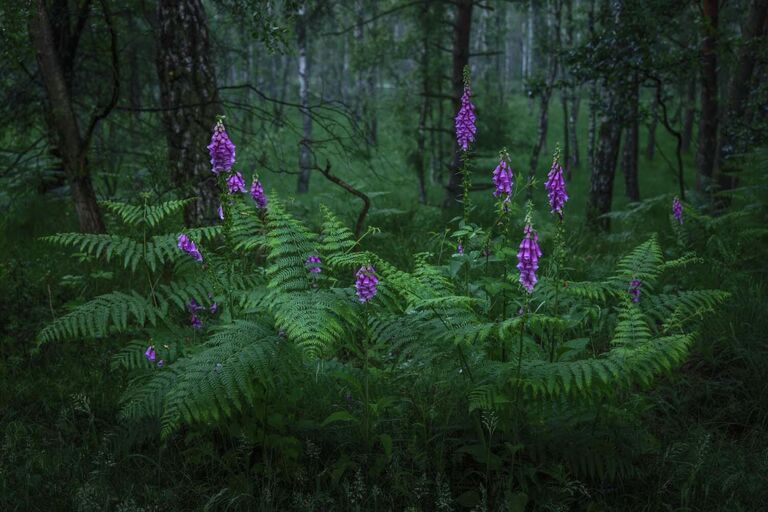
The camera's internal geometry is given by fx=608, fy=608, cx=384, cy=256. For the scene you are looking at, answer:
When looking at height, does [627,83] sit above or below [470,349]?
above

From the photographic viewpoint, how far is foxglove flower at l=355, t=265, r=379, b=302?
2902mm

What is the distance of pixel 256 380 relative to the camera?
10.6 feet

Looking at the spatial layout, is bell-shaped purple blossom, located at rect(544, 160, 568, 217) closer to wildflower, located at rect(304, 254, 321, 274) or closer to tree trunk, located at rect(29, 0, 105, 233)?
wildflower, located at rect(304, 254, 321, 274)

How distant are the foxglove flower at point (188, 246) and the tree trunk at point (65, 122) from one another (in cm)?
256

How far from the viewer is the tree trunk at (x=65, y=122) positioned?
17.6 ft

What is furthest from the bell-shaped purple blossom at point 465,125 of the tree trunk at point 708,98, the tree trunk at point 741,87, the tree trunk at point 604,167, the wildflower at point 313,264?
the tree trunk at point 604,167

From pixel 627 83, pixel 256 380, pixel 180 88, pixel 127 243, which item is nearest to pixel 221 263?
pixel 127 243

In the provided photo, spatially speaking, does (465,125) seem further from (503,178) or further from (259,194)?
(259,194)

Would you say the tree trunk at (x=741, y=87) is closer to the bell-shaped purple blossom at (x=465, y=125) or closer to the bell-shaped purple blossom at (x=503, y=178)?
the bell-shaped purple blossom at (x=465, y=125)

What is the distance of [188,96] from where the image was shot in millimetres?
6055

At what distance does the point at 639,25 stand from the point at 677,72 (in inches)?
43.1

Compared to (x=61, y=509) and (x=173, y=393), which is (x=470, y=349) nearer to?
(x=173, y=393)

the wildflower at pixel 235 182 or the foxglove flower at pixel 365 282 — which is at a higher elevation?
the wildflower at pixel 235 182

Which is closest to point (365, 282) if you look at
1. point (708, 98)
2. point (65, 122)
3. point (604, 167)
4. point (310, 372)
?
point (310, 372)
